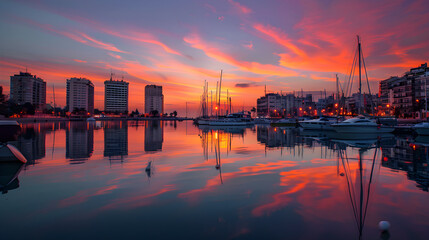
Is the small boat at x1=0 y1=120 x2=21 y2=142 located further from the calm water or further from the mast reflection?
the mast reflection

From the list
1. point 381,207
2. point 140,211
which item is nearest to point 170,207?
point 140,211

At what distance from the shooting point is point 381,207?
7488 mm

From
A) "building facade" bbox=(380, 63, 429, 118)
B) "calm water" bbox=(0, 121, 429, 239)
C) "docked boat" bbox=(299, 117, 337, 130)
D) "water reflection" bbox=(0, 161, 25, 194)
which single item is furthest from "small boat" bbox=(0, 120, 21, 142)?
"building facade" bbox=(380, 63, 429, 118)

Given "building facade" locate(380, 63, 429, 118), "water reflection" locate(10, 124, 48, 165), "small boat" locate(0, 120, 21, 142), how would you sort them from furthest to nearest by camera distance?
"building facade" locate(380, 63, 429, 118) < "water reflection" locate(10, 124, 48, 165) < "small boat" locate(0, 120, 21, 142)

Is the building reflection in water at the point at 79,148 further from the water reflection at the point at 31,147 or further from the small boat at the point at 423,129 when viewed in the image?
the small boat at the point at 423,129

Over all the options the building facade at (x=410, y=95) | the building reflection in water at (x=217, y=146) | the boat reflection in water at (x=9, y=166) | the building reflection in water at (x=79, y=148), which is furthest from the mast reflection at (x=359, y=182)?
the building facade at (x=410, y=95)

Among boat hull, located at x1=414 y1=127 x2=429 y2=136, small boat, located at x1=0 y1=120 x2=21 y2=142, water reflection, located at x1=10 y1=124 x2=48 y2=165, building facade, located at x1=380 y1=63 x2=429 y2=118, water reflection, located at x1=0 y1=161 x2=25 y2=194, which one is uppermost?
building facade, located at x1=380 y1=63 x2=429 y2=118

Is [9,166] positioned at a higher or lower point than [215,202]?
higher

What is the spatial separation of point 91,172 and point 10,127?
7.01 metres

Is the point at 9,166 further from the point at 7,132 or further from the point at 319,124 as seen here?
the point at 319,124

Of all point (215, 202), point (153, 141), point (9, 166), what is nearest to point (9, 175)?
point (9, 166)

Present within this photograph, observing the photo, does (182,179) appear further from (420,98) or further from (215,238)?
(420,98)

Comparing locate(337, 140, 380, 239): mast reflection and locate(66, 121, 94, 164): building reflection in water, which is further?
locate(66, 121, 94, 164): building reflection in water

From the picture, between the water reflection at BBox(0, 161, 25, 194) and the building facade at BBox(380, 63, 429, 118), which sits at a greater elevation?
the building facade at BBox(380, 63, 429, 118)
